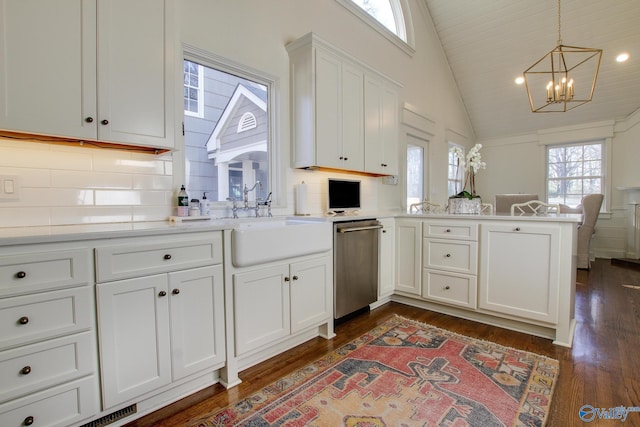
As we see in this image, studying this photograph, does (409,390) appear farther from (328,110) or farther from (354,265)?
(328,110)

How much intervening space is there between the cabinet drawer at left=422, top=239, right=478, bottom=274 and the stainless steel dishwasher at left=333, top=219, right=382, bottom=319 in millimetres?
532

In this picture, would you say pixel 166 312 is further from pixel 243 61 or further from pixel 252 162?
pixel 243 61

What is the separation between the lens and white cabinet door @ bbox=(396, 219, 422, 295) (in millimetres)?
3092

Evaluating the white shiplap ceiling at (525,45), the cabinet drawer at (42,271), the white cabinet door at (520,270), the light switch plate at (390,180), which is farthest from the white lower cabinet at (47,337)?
Answer: the white shiplap ceiling at (525,45)

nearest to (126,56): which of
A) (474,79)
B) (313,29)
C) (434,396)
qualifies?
(313,29)

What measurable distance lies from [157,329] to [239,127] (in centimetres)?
167

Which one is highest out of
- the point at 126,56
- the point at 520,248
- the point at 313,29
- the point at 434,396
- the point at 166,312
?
the point at 313,29

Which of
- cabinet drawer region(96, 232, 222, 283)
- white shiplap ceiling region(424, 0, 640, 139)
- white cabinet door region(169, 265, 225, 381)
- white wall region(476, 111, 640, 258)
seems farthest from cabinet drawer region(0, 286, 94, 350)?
white wall region(476, 111, 640, 258)

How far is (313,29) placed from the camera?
3051 mm

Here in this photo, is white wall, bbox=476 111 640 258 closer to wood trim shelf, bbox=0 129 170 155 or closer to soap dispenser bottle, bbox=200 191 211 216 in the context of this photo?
soap dispenser bottle, bbox=200 191 211 216

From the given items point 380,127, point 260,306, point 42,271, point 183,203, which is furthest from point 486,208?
point 42,271

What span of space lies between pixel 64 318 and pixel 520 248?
9.53 feet

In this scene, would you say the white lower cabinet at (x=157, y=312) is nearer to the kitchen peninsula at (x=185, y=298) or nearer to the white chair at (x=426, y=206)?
the kitchen peninsula at (x=185, y=298)

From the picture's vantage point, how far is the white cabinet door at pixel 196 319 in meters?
1.60
